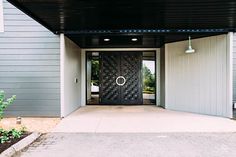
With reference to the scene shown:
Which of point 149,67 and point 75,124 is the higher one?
point 149,67

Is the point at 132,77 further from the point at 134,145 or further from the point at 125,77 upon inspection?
the point at 134,145

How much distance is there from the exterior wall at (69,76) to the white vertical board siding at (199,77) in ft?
10.2

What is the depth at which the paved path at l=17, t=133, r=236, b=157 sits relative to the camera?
466 centimetres

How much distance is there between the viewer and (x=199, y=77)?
9.03 m

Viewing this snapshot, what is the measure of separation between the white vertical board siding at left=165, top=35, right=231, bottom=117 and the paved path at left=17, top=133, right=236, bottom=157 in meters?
2.50

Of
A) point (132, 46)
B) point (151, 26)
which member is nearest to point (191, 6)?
point (151, 26)

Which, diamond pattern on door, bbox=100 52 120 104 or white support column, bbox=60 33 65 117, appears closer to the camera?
white support column, bbox=60 33 65 117

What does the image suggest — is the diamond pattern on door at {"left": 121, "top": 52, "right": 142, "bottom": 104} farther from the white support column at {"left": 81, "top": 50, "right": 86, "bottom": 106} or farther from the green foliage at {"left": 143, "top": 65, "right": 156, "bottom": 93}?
the white support column at {"left": 81, "top": 50, "right": 86, "bottom": 106}

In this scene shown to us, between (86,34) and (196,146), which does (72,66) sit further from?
(196,146)

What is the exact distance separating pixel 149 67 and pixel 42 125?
224 inches

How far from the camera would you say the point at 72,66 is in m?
9.50

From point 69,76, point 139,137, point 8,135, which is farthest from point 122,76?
point 8,135

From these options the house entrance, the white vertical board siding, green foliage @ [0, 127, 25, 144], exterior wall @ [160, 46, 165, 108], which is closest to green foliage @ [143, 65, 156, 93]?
the house entrance

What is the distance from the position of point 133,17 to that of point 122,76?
16.2ft
